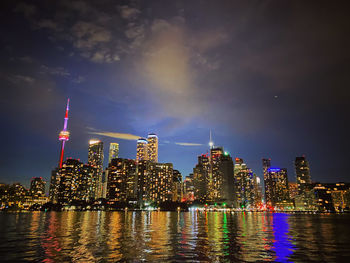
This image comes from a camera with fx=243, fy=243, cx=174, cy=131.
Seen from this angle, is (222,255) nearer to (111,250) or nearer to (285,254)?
(285,254)

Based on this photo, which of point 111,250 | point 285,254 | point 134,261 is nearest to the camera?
point 134,261

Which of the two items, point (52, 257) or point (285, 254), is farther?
point (285, 254)

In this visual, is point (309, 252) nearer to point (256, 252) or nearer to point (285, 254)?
point (285, 254)

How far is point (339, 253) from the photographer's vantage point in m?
25.6

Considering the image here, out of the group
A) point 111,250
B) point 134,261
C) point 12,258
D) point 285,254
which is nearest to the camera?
point 134,261

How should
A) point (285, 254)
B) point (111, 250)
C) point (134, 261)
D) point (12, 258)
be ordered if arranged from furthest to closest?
point (111, 250) < point (285, 254) < point (12, 258) < point (134, 261)

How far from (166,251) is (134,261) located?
19.0ft

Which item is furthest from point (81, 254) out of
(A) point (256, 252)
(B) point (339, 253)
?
(B) point (339, 253)

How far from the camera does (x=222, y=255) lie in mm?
23734

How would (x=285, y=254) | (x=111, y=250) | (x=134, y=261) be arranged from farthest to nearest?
1. (x=111, y=250)
2. (x=285, y=254)
3. (x=134, y=261)

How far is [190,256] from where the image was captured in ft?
76.1

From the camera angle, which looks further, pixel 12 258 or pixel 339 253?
pixel 339 253

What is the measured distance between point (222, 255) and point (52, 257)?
1605 centimetres

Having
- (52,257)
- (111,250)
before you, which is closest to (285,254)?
(111,250)
